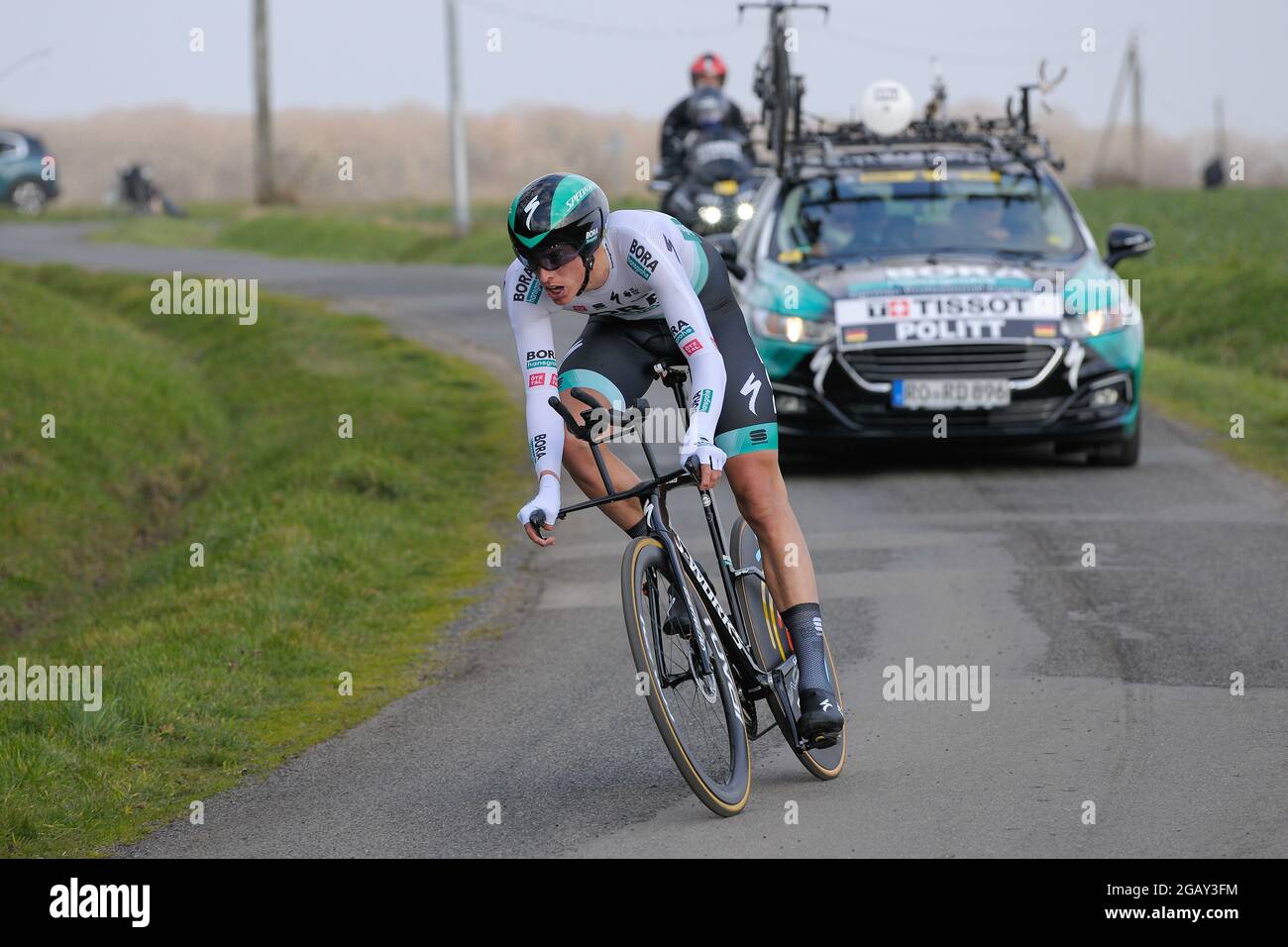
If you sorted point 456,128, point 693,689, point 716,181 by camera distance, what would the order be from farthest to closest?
point 456,128
point 716,181
point 693,689

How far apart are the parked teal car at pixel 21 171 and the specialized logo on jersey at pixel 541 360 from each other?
4548 cm

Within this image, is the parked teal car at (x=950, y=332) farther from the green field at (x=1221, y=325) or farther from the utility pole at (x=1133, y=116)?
the utility pole at (x=1133, y=116)

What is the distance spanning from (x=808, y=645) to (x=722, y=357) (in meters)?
0.94

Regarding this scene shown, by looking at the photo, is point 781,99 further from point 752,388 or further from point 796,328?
point 752,388

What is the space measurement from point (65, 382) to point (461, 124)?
768 inches

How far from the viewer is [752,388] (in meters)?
5.92

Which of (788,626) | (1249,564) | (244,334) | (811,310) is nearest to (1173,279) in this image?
(244,334)

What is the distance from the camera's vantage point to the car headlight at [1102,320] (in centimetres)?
1150

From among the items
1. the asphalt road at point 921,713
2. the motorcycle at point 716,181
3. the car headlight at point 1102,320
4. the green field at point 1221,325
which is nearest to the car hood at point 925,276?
the car headlight at point 1102,320

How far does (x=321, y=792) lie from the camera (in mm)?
6191

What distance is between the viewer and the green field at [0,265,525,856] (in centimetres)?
671

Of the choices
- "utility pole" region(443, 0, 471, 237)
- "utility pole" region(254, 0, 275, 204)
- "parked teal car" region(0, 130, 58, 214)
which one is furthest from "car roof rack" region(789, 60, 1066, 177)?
"parked teal car" region(0, 130, 58, 214)
